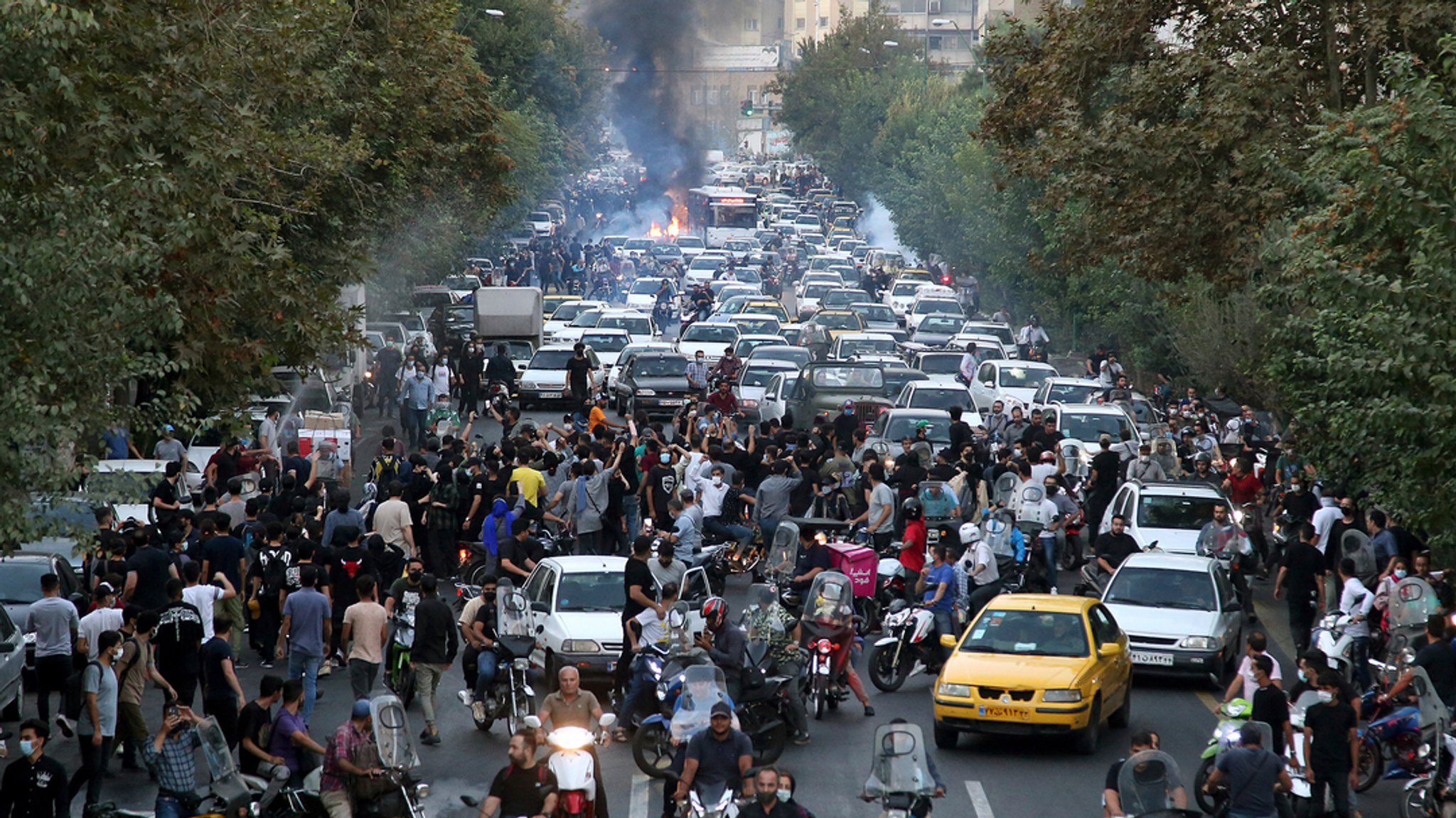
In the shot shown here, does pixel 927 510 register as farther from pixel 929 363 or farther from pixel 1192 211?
pixel 929 363

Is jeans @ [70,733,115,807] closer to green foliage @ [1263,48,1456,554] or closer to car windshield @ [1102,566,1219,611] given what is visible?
car windshield @ [1102,566,1219,611]

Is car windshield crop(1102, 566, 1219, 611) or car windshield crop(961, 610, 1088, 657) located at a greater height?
car windshield crop(961, 610, 1088, 657)

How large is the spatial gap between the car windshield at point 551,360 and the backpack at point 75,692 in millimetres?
23790

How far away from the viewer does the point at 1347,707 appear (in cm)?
1286

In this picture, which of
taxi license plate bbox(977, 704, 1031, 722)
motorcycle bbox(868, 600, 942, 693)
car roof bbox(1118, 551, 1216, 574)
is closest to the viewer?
taxi license plate bbox(977, 704, 1031, 722)

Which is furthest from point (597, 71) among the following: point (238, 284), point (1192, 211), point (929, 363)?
point (238, 284)

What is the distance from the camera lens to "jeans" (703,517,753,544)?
22.2m

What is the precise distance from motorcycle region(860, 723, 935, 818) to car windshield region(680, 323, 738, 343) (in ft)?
103

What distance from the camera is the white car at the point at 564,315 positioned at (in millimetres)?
47719

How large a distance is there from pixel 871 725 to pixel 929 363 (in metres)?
23.4

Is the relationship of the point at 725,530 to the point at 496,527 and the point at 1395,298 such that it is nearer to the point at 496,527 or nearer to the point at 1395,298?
the point at 496,527

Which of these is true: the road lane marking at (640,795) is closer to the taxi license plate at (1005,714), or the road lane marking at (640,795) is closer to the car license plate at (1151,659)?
the taxi license plate at (1005,714)

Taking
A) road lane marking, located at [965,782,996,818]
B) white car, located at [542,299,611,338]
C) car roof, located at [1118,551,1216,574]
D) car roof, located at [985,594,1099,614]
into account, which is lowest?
white car, located at [542,299,611,338]

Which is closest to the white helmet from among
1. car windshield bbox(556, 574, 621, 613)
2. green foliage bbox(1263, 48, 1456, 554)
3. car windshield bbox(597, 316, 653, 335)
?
green foliage bbox(1263, 48, 1456, 554)
